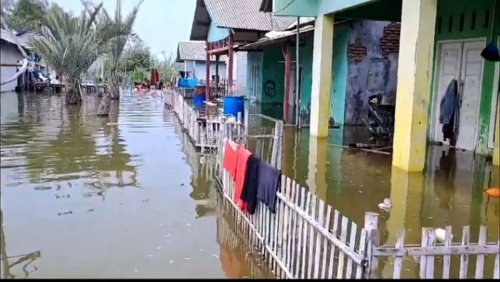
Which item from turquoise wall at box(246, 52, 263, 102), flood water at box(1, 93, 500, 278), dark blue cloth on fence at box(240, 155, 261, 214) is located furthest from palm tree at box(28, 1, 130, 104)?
dark blue cloth on fence at box(240, 155, 261, 214)

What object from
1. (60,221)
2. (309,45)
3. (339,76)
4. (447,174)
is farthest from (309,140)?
(60,221)

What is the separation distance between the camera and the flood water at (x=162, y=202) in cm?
477

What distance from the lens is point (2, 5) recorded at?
140 inches

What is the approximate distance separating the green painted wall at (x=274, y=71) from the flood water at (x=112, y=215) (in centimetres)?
1362

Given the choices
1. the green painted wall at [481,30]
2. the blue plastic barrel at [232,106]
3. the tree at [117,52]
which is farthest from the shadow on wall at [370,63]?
the tree at [117,52]

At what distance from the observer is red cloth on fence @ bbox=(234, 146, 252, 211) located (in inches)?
218

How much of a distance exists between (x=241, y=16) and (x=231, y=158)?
49.0 feet

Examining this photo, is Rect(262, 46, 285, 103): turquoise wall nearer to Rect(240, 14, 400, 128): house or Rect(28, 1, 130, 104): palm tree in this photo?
Rect(28, 1, 130, 104): palm tree

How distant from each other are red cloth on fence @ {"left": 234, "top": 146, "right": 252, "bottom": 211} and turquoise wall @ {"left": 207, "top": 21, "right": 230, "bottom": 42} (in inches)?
611

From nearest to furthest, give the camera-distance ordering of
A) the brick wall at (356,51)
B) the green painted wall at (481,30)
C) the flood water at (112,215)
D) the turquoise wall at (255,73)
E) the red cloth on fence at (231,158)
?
1. the flood water at (112,215)
2. the red cloth on fence at (231,158)
3. the green painted wall at (481,30)
4. the brick wall at (356,51)
5. the turquoise wall at (255,73)

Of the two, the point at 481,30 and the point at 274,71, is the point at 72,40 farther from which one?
the point at 481,30

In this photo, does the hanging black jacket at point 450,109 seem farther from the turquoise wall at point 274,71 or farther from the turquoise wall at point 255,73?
the turquoise wall at point 255,73

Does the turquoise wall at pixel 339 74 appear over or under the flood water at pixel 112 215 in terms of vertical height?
over

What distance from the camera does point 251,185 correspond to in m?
5.42
